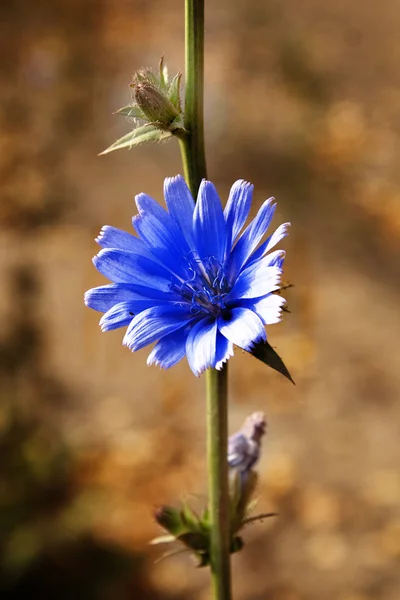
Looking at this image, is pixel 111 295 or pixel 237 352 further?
pixel 237 352

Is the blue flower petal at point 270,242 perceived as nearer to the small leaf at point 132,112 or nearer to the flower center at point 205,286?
the flower center at point 205,286

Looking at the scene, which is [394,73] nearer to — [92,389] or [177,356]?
[92,389]

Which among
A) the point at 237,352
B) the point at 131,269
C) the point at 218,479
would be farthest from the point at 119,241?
the point at 237,352

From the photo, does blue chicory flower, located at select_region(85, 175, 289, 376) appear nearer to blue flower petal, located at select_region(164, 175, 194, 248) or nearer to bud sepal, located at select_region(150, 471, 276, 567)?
blue flower petal, located at select_region(164, 175, 194, 248)

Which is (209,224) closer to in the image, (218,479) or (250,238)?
(250,238)

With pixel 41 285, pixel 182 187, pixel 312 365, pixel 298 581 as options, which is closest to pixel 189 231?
Answer: pixel 182 187

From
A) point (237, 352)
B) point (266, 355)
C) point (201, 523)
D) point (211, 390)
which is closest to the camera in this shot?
point (266, 355)

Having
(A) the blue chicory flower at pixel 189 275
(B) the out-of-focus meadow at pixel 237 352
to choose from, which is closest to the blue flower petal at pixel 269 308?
(A) the blue chicory flower at pixel 189 275

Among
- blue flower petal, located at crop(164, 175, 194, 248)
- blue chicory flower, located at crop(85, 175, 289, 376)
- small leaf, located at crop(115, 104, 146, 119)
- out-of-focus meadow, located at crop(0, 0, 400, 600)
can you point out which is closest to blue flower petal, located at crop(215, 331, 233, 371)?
blue chicory flower, located at crop(85, 175, 289, 376)
